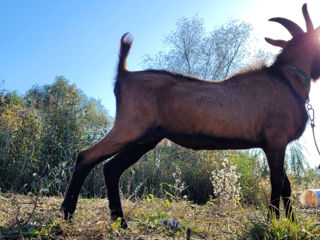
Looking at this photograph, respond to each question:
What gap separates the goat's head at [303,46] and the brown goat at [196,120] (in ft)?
1.41

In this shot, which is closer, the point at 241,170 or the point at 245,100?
the point at 245,100

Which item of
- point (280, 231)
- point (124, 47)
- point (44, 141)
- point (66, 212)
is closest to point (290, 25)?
point (124, 47)

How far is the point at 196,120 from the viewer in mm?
3389

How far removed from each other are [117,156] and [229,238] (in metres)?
1.44

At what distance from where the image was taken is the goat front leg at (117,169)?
348cm

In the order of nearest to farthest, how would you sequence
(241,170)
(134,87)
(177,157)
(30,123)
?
(134,87)
(241,170)
(30,123)
(177,157)

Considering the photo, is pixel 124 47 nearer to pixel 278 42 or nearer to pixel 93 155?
pixel 93 155

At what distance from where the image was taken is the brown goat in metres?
3.34

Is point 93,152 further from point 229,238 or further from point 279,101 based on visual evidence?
point 279,101

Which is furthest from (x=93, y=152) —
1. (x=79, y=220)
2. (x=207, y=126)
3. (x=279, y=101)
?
(x=279, y=101)

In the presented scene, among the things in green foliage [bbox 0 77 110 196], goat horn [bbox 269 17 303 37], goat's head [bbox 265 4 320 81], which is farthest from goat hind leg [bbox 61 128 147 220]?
green foliage [bbox 0 77 110 196]

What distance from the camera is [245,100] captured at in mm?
3510

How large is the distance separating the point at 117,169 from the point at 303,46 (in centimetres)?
253

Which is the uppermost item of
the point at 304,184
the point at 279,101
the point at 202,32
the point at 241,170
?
the point at 202,32
